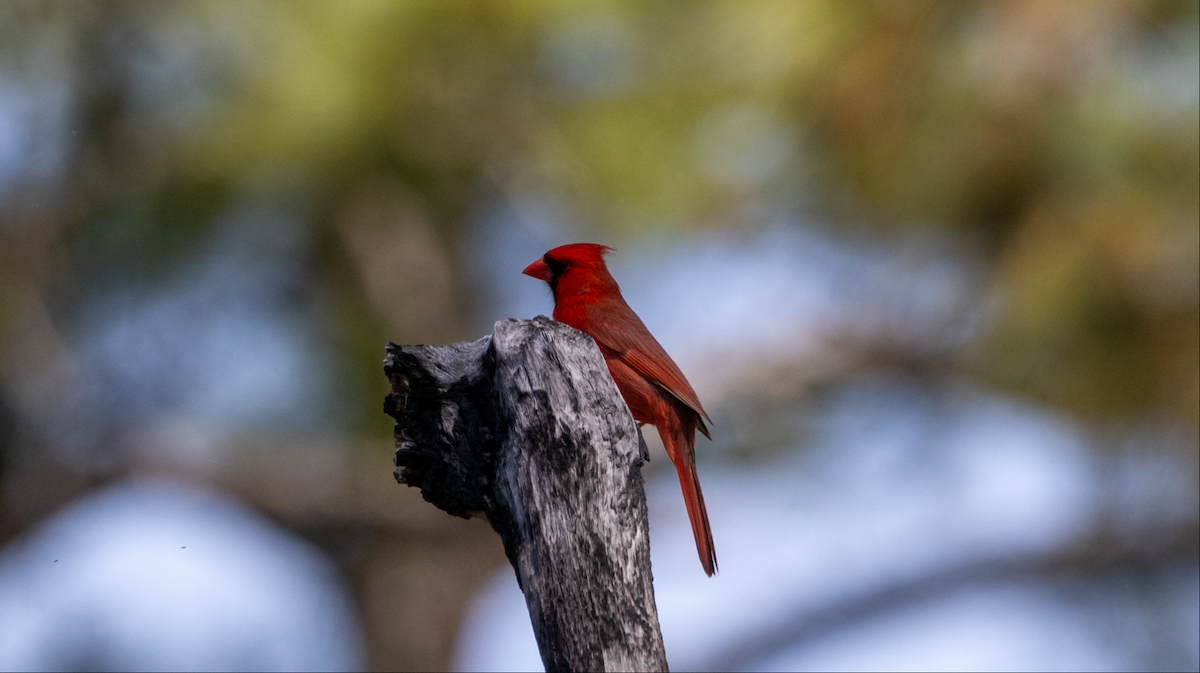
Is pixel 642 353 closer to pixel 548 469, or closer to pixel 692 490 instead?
pixel 692 490

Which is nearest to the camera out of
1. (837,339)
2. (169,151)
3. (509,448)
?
(509,448)

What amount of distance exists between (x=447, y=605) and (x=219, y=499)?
42.7 inches

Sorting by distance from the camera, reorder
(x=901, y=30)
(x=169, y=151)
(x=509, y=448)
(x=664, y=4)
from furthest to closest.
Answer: (x=664, y=4) < (x=169, y=151) < (x=901, y=30) < (x=509, y=448)

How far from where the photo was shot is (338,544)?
4598 millimetres

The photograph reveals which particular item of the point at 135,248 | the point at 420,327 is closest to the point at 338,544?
the point at 420,327

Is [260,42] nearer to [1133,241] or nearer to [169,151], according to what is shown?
[169,151]

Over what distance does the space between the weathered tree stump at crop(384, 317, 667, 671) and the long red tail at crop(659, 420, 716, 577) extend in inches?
29.6

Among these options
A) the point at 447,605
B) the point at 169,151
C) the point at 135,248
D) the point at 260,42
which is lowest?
the point at 447,605

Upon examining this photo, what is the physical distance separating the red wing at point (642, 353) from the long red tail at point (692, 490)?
68 millimetres

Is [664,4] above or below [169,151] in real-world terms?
above

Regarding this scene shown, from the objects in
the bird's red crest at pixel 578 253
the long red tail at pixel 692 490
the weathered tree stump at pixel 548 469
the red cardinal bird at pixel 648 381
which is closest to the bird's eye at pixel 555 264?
the bird's red crest at pixel 578 253

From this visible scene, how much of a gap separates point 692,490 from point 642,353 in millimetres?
321

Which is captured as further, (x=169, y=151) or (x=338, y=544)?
(x=338, y=544)

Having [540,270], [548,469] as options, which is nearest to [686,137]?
[540,270]
